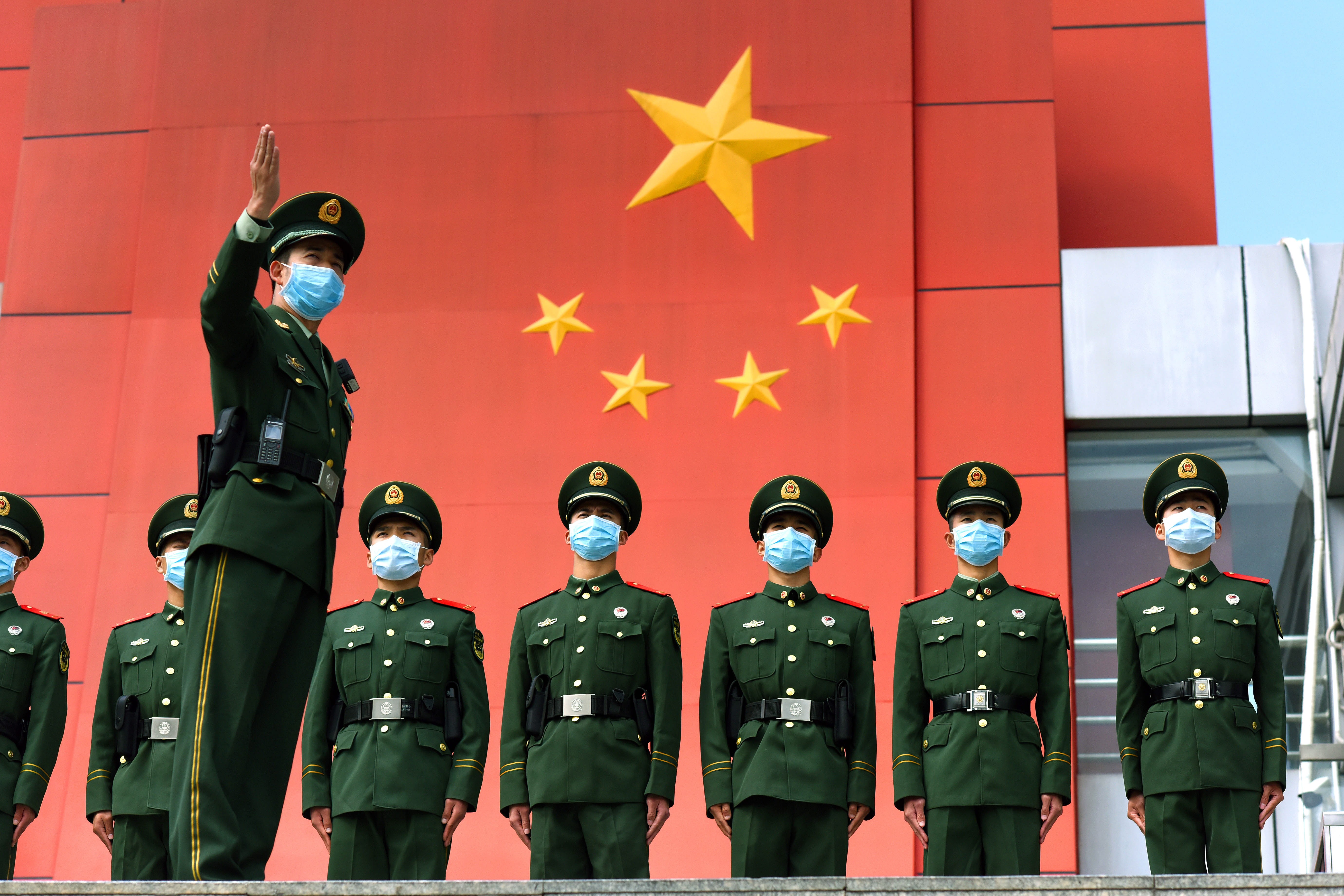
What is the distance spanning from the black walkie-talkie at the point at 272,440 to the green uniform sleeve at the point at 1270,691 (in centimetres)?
292

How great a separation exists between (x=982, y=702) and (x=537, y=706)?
1332mm

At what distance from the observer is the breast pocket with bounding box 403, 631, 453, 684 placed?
16.9ft

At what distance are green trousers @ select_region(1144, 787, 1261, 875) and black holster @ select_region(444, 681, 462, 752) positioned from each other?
6.90ft

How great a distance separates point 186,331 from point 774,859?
4988 mm

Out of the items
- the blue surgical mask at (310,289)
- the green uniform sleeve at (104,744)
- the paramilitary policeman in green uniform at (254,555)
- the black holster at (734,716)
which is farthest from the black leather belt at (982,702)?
the green uniform sleeve at (104,744)

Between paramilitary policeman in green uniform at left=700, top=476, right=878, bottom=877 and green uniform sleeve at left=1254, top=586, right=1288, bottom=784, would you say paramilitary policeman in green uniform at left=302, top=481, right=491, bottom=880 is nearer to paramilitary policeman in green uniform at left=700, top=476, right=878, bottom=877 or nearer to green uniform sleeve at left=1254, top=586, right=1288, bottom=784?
paramilitary policeman in green uniform at left=700, top=476, right=878, bottom=877

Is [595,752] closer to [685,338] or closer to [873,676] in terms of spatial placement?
[873,676]

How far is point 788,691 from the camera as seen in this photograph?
4891 mm

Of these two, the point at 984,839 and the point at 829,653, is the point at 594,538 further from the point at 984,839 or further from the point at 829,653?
the point at 984,839

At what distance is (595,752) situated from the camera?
4.82 m

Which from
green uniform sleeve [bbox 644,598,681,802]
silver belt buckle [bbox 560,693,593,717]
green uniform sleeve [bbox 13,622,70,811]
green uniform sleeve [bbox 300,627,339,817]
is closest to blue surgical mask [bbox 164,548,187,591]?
green uniform sleeve [bbox 13,622,70,811]

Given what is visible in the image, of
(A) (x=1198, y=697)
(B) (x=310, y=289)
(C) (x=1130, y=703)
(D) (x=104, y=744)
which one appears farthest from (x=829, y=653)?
(D) (x=104, y=744)

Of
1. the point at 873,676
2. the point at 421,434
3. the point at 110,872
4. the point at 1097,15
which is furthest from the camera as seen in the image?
the point at 1097,15

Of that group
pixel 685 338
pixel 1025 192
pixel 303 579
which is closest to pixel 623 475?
pixel 303 579
